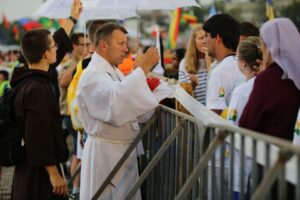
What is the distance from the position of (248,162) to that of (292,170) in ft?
2.47

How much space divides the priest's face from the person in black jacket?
1.63 feet

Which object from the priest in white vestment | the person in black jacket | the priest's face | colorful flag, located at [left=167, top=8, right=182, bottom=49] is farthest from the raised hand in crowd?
colorful flag, located at [left=167, top=8, right=182, bottom=49]

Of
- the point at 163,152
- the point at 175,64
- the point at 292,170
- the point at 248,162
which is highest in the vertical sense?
the point at 292,170

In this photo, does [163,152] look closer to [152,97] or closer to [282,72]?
[152,97]

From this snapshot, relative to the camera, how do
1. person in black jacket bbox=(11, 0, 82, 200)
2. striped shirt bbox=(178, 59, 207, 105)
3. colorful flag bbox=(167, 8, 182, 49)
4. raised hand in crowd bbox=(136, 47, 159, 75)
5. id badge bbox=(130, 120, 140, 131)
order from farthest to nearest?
colorful flag bbox=(167, 8, 182, 49), striped shirt bbox=(178, 59, 207, 105), id badge bbox=(130, 120, 140, 131), raised hand in crowd bbox=(136, 47, 159, 75), person in black jacket bbox=(11, 0, 82, 200)

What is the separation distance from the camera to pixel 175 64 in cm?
1215

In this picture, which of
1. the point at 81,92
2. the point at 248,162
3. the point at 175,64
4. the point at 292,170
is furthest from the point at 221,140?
the point at 175,64

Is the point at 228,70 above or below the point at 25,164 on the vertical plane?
above

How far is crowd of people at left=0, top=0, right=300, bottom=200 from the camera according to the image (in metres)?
4.25

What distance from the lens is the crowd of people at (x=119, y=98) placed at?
4.25 metres

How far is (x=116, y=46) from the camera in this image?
19.6ft

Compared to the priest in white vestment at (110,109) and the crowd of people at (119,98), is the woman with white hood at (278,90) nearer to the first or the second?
the crowd of people at (119,98)

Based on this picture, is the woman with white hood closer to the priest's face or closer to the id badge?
the id badge

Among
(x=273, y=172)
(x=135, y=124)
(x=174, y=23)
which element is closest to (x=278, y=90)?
(x=273, y=172)
